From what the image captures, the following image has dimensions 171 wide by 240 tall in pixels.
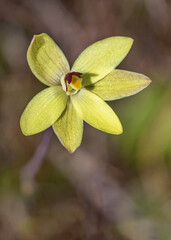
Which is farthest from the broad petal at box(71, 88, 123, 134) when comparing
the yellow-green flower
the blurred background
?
the blurred background

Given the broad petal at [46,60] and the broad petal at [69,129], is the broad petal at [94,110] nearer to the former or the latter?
the broad petal at [69,129]

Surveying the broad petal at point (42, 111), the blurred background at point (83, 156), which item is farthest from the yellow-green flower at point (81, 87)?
the blurred background at point (83, 156)

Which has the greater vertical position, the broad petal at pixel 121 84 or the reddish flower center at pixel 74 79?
the reddish flower center at pixel 74 79

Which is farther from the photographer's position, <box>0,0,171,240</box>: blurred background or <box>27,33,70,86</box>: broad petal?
<box>0,0,171,240</box>: blurred background

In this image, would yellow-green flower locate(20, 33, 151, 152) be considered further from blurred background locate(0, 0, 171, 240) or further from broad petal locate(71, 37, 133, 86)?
blurred background locate(0, 0, 171, 240)

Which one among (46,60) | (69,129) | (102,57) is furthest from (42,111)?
(102,57)

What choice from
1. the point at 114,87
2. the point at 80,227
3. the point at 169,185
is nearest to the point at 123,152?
the point at 169,185

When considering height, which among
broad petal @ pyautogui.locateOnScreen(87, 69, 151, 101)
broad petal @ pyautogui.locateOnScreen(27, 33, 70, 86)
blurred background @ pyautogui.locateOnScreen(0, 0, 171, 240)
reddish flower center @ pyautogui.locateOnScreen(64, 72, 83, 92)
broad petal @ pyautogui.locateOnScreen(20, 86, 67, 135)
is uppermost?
→ broad petal @ pyautogui.locateOnScreen(27, 33, 70, 86)

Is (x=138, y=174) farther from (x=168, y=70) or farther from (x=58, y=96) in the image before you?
(x=58, y=96)
